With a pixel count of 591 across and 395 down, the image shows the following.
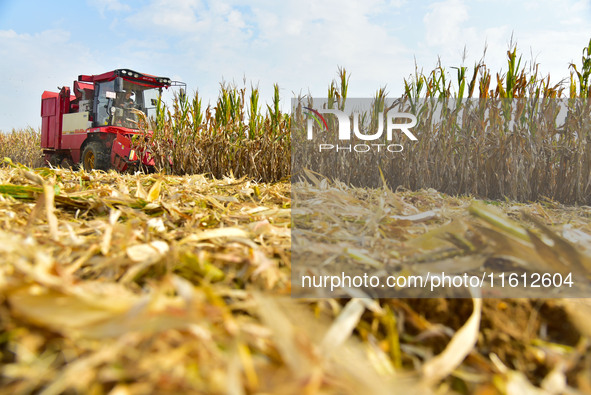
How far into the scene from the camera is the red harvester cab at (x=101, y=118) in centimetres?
→ 828

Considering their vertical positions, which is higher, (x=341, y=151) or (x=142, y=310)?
(x=341, y=151)

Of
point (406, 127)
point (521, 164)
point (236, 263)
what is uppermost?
point (406, 127)

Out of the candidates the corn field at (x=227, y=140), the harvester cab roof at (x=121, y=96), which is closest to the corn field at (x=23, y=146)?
the harvester cab roof at (x=121, y=96)

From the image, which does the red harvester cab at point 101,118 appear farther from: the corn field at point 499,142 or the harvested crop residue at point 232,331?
the harvested crop residue at point 232,331

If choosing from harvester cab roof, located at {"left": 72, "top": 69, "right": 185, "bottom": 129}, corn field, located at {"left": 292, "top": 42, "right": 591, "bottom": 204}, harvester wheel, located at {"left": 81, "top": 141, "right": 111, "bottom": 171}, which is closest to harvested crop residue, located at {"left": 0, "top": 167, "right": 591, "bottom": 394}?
corn field, located at {"left": 292, "top": 42, "right": 591, "bottom": 204}

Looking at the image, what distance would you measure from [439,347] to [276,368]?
42 centimetres

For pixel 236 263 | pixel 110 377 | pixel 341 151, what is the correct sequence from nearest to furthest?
pixel 110 377 → pixel 236 263 → pixel 341 151

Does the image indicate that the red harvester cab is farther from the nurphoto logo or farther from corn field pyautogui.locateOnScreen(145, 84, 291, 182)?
the nurphoto logo

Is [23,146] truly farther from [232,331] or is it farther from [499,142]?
[232,331]

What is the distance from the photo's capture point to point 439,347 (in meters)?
0.90

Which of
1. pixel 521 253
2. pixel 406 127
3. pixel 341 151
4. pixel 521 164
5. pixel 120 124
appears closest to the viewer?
pixel 521 253

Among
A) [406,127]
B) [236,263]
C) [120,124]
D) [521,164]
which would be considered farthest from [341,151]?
[120,124]

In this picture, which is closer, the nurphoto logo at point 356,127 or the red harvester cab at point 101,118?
the nurphoto logo at point 356,127

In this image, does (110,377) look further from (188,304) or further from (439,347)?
(439,347)
